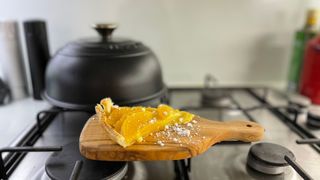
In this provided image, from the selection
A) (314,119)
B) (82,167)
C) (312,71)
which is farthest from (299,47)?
(82,167)

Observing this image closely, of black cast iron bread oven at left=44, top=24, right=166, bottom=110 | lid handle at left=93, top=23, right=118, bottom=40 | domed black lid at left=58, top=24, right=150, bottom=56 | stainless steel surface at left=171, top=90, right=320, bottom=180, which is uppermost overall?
lid handle at left=93, top=23, right=118, bottom=40

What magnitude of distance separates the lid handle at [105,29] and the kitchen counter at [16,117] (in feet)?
0.97

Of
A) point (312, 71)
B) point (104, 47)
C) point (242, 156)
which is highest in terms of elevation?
point (104, 47)

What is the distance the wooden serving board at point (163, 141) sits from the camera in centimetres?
44

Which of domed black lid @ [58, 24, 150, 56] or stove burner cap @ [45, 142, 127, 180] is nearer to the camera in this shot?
stove burner cap @ [45, 142, 127, 180]

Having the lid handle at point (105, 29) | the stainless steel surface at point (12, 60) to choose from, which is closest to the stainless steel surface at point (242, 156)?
the lid handle at point (105, 29)

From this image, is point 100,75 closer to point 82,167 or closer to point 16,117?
point 82,167

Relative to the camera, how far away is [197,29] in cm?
92

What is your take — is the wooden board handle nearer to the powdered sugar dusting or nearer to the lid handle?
the powdered sugar dusting

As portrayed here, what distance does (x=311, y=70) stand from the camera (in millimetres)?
828

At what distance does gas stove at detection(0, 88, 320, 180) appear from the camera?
1.58ft

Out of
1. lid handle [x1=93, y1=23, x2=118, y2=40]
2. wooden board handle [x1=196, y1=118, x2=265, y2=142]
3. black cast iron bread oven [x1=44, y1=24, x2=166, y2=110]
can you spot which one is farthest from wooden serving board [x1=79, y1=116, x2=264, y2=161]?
lid handle [x1=93, y1=23, x2=118, y2=40]

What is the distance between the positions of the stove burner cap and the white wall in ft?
1.67

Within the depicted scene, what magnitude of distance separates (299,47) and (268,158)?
21.1 inches
